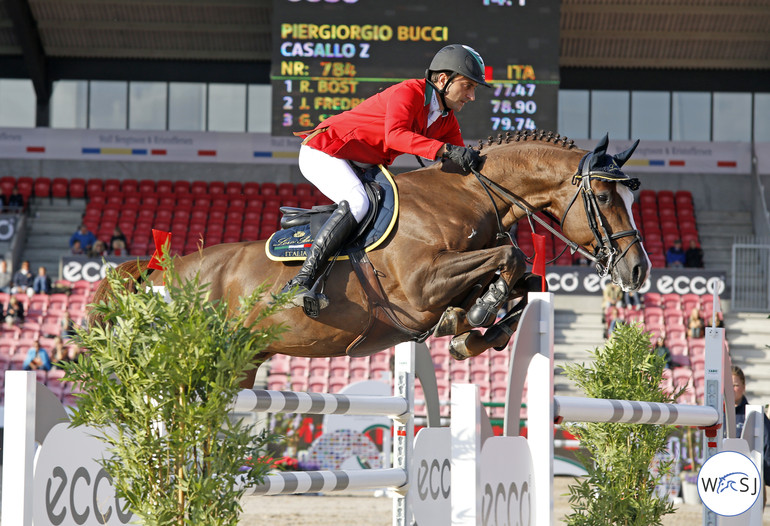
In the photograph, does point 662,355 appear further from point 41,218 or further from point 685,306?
point 41,218

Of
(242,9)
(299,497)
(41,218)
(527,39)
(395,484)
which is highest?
(242,9)

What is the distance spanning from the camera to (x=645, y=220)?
15852 mm

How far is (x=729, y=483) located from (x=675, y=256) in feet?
36.8

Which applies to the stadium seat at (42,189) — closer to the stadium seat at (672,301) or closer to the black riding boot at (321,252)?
the stadium seat at (672,301)

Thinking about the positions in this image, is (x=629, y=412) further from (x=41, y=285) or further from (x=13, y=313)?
(x=41, y=285)

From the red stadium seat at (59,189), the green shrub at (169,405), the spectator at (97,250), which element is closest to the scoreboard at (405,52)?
the spectator at (97,250)

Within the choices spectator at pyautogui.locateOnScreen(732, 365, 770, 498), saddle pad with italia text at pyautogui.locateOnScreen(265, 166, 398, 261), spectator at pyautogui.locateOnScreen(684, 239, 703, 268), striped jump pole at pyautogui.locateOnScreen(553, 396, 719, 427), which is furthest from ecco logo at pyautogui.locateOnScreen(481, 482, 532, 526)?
spectator at pyautogui.locateOnScreen(684, 239, 703, 268)

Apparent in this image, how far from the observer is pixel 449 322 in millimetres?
3404

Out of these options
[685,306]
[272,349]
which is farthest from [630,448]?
[685,306]

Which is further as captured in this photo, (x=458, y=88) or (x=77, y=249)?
(x=77, y=249)

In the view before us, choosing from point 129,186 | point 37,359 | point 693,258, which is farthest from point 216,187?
point 693,258

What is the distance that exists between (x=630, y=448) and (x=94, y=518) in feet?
8.23

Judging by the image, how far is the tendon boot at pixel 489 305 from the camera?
3338 millimetres

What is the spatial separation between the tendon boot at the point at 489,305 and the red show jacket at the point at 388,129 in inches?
24.4
